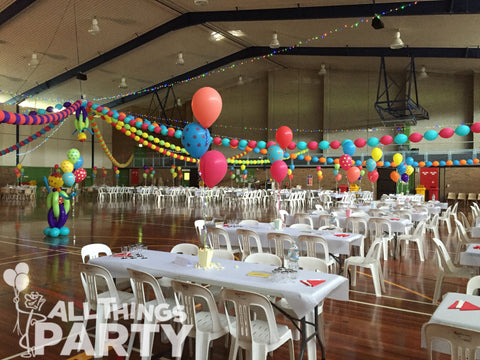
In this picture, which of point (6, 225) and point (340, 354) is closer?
point (340, 354)

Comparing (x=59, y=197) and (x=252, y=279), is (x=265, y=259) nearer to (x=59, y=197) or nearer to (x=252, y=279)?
(x=252, y=279)

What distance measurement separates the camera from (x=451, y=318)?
2.41 metres

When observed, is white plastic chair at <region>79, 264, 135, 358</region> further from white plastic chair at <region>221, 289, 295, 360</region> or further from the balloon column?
the balloon column

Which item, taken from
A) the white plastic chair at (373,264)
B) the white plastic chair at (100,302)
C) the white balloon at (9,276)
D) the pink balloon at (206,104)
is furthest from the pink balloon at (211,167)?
the white balloon at (9,276)

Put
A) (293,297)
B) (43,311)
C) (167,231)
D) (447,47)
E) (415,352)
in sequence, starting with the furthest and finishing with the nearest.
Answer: (447,47), (167,231), (43,311), (415,352), (293,297)

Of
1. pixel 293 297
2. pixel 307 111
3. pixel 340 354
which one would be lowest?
pixel 340 354

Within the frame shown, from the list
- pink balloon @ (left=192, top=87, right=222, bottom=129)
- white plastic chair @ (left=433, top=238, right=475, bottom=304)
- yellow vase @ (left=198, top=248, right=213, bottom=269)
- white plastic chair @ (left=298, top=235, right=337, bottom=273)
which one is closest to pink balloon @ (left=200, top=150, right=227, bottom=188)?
pink balloon @ (left=192, top=87, right=222, bottom=129)

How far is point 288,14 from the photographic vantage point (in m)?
12.6

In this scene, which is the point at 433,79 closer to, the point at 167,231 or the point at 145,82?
the point at 145,82

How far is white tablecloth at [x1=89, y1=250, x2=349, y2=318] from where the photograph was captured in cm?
284

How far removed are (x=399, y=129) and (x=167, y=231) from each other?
53.4 feet

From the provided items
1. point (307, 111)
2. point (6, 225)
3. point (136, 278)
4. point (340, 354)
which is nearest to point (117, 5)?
point (6, 225)

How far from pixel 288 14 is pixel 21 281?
10830mm

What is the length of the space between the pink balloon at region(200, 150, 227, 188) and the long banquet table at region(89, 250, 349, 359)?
105 centimetres
